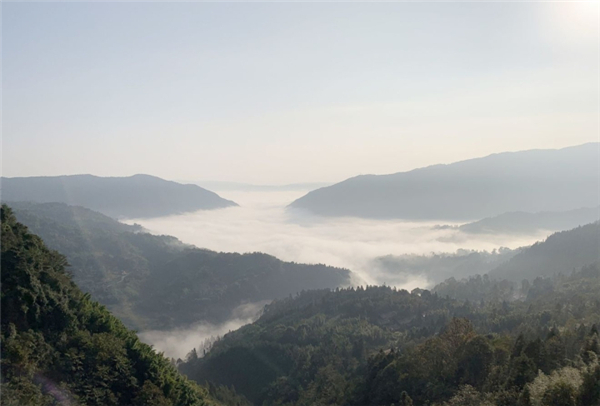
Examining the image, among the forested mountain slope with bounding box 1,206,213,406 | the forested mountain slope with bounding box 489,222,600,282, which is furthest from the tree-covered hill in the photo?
the forested mountain slope with bounding box 489,222,600,282

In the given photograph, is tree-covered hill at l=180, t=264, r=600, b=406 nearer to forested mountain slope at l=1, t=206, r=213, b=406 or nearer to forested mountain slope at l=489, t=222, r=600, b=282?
forested mountain slope at l=1, t=206, r=213, b=406

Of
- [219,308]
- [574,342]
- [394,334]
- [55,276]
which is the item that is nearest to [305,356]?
[394,334]

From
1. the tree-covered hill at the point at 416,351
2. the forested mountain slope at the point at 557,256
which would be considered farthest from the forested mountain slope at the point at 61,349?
the forested mountain slope at the point at 557,256

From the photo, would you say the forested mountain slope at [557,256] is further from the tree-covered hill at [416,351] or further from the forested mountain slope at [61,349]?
the forested mountain slope at [61,349]

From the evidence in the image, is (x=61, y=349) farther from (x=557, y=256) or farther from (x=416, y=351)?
(x=557, y=256)

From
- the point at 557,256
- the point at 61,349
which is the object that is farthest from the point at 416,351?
the point at 557,256

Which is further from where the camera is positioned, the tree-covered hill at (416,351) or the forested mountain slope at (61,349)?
the tree-covered hill at (416,351)
